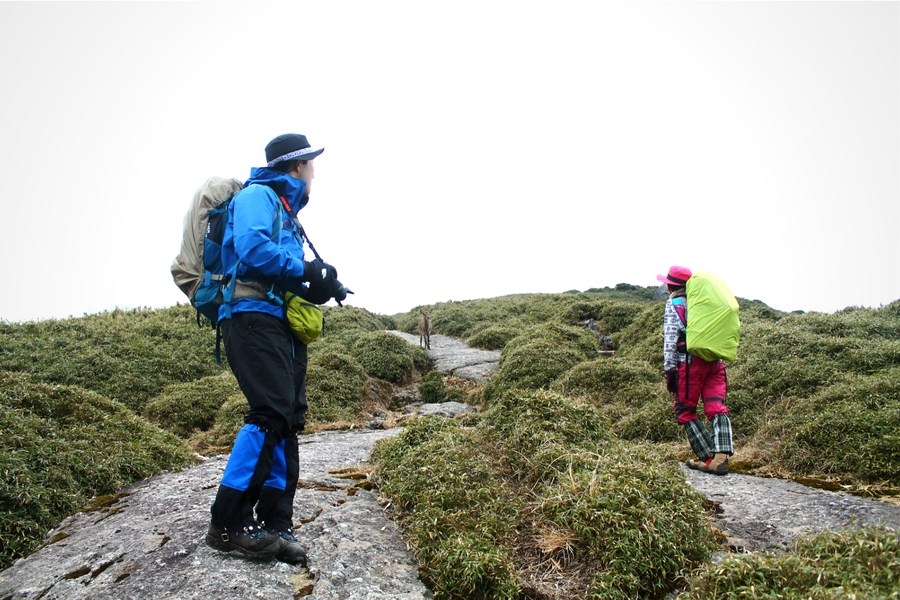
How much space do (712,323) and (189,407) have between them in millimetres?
9023

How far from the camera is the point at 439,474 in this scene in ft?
16.2

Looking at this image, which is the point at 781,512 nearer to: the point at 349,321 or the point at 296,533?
the point at 296,533

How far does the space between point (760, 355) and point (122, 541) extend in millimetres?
8950

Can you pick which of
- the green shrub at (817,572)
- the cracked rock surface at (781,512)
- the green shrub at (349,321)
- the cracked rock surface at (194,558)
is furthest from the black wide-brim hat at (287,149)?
the green shrub at (349,321)

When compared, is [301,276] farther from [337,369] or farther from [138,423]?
[337,369]

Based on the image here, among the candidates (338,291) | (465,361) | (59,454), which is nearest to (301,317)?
(338,291)

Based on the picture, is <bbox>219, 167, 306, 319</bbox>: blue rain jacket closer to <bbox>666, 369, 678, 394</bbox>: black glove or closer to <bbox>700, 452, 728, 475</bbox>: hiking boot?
<bbox>666, 369, 678, 394</bbox>: black glove

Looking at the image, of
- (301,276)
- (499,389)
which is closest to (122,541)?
(301,276)

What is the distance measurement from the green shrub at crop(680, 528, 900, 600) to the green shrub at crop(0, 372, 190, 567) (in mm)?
4785

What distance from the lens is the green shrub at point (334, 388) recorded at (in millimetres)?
10578

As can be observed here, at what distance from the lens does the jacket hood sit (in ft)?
13.8

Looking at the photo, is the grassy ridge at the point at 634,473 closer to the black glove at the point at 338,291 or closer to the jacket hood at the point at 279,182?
the black glove at the point at 338,291

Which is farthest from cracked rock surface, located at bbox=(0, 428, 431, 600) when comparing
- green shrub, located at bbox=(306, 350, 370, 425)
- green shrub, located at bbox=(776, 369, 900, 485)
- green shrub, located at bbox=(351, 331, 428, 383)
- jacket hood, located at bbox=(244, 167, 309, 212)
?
green shrub, located at bbox=(351, 331, 428, 383)

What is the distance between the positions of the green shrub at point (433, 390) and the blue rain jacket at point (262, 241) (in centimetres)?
939
